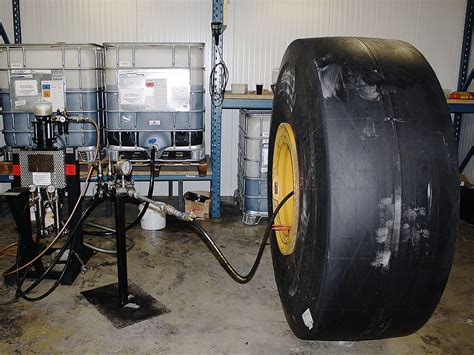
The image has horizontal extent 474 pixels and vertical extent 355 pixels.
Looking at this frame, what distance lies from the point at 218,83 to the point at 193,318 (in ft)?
8.24

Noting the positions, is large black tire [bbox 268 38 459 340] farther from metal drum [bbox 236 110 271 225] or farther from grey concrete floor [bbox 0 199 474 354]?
metal drum [bbox 236 110 271 225]

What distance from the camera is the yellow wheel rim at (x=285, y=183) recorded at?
176 cm

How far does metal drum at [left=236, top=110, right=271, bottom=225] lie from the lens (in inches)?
161

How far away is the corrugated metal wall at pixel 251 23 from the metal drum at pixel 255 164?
108cm

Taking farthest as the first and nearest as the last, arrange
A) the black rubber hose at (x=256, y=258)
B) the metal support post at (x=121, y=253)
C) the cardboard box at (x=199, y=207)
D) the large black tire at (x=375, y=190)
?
the cardboard box at (x=199, y=207) → the metal support post at (x=121, y=253) → the black rubber hose at (x=256, y=258) → the large black tire at (x=375, y=190)

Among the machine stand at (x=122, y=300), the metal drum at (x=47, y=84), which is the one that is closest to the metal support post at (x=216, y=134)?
the metal drum at (x=47, y=84)

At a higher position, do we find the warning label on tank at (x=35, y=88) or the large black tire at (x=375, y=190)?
the warning label on tank at (x=35, y=88)

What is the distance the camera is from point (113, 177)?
275cm

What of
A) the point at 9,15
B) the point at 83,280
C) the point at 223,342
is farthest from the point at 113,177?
the point at 9,15

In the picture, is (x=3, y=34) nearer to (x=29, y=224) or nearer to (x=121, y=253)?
(x=29, y=224)

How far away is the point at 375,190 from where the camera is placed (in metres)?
1.41

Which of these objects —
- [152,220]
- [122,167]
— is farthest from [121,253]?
[152,220]

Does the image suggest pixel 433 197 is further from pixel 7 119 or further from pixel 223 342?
pixel 7 119

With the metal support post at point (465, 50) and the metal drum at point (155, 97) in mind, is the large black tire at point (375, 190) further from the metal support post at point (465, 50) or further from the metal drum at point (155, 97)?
the metal support post at point (465, 50)
